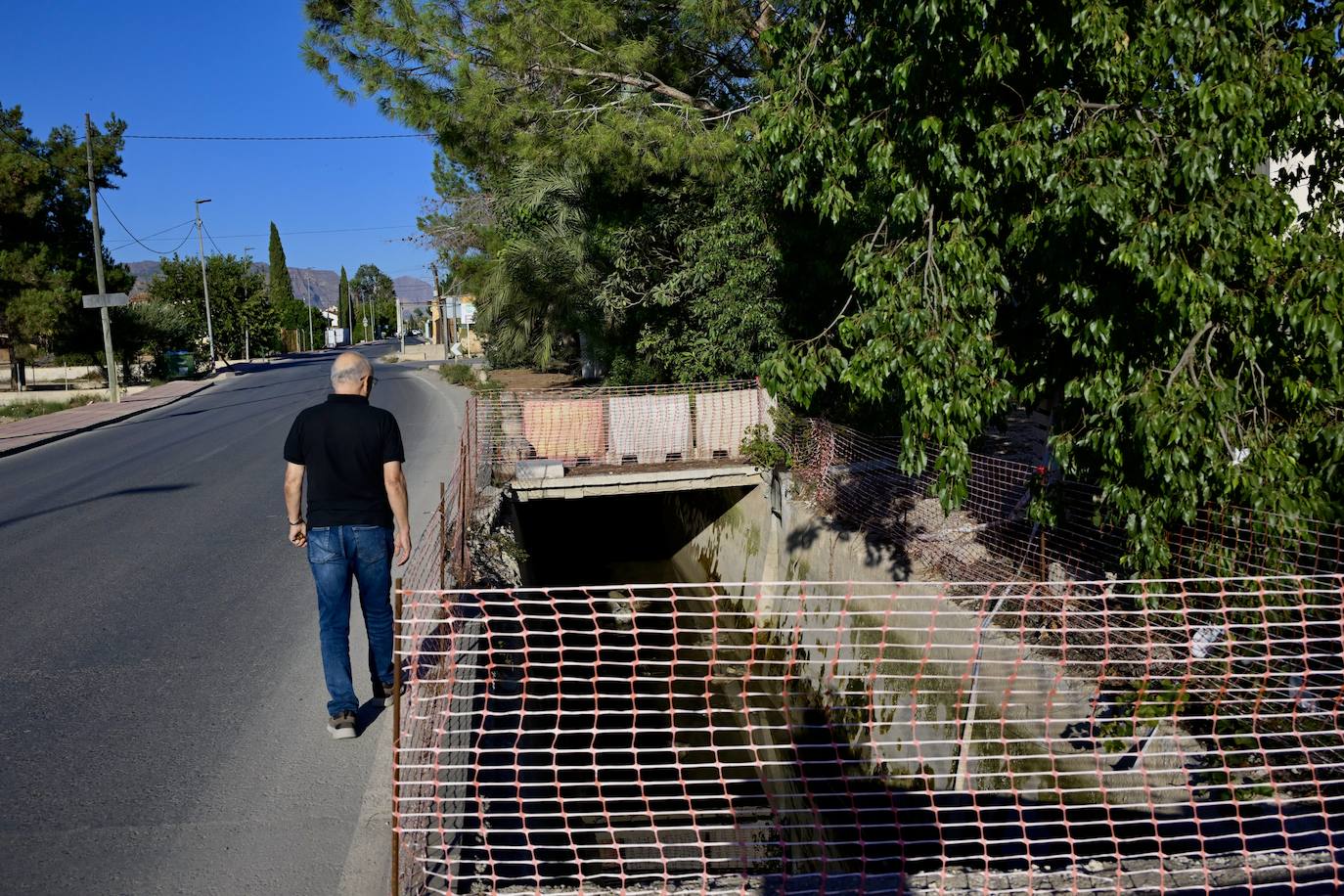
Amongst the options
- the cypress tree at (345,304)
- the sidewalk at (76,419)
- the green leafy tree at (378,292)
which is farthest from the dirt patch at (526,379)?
the green leafy tree at (378,292)

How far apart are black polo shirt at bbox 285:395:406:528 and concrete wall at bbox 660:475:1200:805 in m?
2.01

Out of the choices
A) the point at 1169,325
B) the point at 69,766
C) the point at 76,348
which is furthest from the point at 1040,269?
the point at 76,348

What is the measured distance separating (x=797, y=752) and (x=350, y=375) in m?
5.28

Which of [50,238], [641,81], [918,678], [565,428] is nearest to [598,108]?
[641,81]

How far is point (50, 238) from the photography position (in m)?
32.3

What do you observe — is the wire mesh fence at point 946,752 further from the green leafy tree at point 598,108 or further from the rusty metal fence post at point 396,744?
the green leafy tree at point 598,108

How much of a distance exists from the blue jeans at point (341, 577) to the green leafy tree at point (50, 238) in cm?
3131

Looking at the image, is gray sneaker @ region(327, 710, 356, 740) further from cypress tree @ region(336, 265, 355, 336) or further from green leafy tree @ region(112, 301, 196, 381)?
cypress tree @ region(336, 265, 355, 336)

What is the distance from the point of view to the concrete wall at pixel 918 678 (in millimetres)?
4906

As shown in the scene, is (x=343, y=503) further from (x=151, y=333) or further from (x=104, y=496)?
(x=151, y=333)

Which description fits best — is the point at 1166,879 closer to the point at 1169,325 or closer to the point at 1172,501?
the point at 1172,501

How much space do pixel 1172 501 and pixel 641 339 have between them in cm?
1121

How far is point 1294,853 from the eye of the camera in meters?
3.53

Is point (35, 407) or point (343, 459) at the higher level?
point (343, 459)
